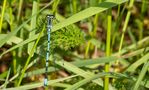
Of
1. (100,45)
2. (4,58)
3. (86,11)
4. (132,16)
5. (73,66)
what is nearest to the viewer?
(86,11)

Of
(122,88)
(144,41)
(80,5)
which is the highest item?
(80,5)

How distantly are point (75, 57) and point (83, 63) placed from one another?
0.36 metres

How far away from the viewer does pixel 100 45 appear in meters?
1.33

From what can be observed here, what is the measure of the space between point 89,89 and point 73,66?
4.0 inches

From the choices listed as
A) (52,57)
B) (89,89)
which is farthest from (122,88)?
(52,57)

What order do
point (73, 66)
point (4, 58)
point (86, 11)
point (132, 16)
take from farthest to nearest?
point (132, 16), point (4, 58), point (73, 66), point (86, 11)

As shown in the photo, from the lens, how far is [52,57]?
3.39ft

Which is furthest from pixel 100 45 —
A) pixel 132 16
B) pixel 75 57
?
pixel 132 16

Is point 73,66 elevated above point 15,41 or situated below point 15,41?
below

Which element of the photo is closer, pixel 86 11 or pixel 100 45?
pixel 86 11

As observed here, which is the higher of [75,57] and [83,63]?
[75,57]

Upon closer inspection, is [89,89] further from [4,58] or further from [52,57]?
[4,58]

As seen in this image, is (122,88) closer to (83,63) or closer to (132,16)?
(83,63)

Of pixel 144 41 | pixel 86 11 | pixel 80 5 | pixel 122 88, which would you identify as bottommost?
pixel 122 88
